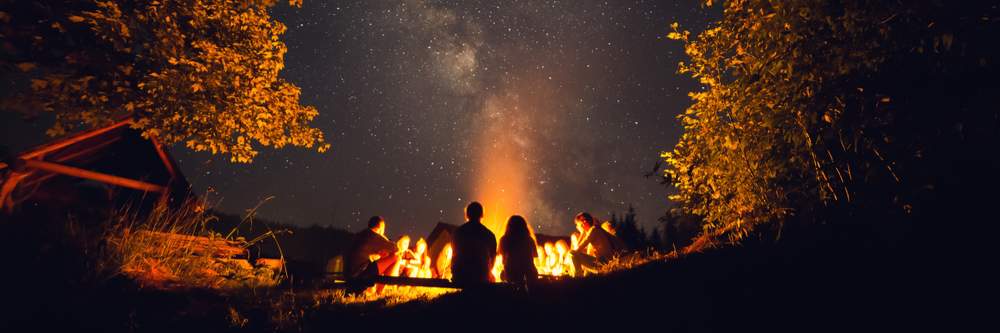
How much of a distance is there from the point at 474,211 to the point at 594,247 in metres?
3.32

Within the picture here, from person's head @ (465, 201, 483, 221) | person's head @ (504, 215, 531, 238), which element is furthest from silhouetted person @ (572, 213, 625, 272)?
person's head @ (465, 201, 483, 221)

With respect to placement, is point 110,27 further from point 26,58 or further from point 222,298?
point 222,298

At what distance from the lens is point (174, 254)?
6.04m

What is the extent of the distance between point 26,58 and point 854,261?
34.9ft

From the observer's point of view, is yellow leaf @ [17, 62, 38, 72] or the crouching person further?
the crouching person

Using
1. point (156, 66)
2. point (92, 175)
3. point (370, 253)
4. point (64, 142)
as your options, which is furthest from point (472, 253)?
point (92, 175)

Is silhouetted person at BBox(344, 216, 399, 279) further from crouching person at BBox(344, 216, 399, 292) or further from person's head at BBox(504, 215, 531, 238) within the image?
person's head at BBox(504, 215, 531, 238)

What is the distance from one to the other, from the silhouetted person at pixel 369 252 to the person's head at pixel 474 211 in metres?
2.06

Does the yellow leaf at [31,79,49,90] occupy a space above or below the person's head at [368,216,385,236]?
above

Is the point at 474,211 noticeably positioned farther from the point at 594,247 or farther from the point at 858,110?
the point at 858,110

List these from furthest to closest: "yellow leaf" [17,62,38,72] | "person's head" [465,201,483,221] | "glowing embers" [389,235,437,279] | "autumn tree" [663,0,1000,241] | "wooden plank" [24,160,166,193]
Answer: "glowing embers" [389,235,437,279]
"wooden plank" [24,160,166,193]
"person's head" [465,201,483,221]
"yellow leaf" [17,62,38,72]
"autumn tree" [663,0,1000,241]

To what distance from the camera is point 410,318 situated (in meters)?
3.99

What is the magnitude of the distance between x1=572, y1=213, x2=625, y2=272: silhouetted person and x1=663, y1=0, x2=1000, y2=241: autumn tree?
2792 millimetres

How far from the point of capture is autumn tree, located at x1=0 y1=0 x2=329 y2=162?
20.5ft
